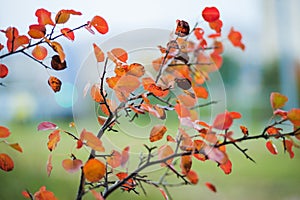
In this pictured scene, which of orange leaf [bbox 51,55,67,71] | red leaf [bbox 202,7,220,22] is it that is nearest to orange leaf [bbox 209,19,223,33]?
red leaf [bbox 202,7,220,22]

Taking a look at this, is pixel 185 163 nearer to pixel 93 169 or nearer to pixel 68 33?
pixel 93 169

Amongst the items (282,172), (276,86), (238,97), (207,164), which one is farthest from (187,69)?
(276,86)

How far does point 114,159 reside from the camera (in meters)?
0.69

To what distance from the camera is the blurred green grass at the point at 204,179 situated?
232 centimetres

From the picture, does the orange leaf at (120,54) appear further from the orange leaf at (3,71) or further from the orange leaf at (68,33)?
the orange leaf at (3,71)

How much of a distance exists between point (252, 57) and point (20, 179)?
519cm

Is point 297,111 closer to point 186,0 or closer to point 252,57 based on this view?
point 186,0

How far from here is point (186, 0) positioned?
3.60 m

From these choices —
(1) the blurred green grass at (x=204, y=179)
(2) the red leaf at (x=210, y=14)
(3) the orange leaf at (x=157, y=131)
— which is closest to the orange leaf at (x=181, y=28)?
(2) the red leaf at (x=210, y=14)

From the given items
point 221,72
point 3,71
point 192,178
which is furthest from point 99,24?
point 221,72

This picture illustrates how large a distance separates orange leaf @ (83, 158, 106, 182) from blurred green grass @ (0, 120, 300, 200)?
60.8 inches

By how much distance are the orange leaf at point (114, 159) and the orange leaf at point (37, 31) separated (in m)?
0.22

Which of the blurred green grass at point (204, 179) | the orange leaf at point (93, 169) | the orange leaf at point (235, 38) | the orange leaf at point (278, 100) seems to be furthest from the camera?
the blurred green grass at point (204, 179)

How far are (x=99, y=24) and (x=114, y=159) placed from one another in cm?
21
